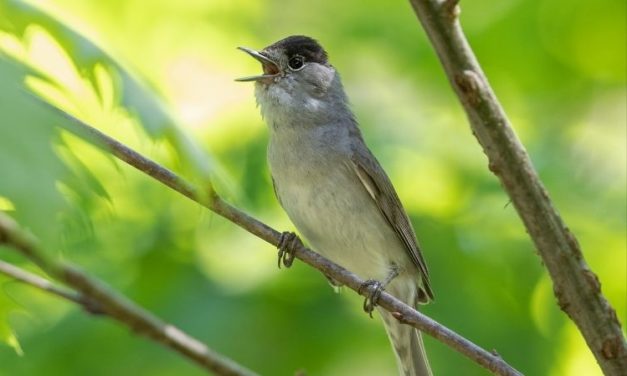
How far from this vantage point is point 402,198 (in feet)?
14.4

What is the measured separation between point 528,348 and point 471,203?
673 mm

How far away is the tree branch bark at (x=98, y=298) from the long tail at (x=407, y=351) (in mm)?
2744

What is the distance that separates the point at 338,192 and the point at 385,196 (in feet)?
0.79

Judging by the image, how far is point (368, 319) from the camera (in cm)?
433

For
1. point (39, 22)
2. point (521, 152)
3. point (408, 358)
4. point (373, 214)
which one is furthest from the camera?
point (373, 214)

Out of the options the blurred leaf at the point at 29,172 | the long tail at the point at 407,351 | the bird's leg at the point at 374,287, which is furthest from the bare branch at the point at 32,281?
the long tail at the point at 407,351

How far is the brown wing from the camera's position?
4.44 meters

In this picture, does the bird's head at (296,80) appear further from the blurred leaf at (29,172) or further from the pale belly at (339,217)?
the blurred leaf at (29,172)

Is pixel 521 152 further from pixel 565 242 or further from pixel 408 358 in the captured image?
pixel 408 358

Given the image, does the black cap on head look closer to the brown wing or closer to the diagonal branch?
the brown wing

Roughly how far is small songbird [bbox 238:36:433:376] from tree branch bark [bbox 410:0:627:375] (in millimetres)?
2315

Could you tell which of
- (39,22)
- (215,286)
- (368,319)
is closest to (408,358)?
(368,319)

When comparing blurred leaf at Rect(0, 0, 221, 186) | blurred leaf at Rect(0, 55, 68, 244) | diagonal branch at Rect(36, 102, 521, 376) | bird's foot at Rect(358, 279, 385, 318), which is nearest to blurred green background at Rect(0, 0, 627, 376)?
bird's foot at Rect(358, 279, 385, 318)

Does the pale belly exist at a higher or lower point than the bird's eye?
lower
